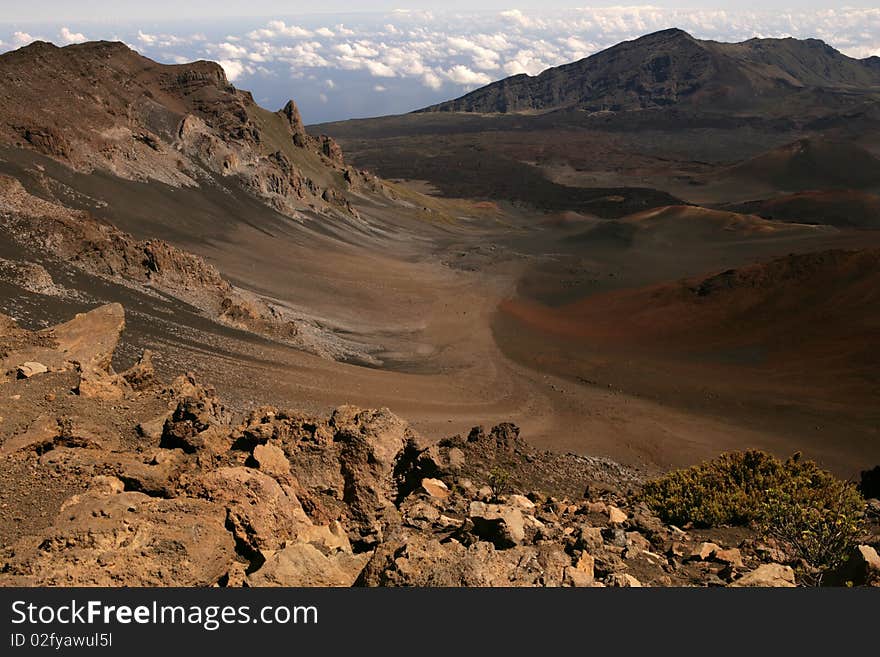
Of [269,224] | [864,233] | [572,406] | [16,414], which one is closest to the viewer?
[16,414]

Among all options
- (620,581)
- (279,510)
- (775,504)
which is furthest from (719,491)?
(279,510)

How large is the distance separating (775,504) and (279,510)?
8614mm

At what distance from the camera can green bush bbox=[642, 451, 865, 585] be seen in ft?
34.6

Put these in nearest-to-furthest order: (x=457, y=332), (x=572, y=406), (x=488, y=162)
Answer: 1. (x=572, y=406)
2. (x=457, y=332)
3. (x=488, y=162)

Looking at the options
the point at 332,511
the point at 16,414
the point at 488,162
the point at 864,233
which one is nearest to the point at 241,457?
the point at 332,511

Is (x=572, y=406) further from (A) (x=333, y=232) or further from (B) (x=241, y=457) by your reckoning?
(A) (x=333, y=232)

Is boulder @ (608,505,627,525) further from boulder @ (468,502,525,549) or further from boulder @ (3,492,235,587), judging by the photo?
boulder @ (3,492,235,587)

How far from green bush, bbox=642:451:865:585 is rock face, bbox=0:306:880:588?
56cm

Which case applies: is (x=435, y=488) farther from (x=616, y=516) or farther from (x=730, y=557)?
(x=730, y=557)

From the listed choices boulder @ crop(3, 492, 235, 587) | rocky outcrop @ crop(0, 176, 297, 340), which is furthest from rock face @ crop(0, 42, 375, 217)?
boulder @ crop(3, 492, 235, 587)

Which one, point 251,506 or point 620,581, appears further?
point 251,506

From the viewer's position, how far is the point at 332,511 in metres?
10.3

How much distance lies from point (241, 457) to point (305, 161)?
70.2 meters

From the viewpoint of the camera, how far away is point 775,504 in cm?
1187
